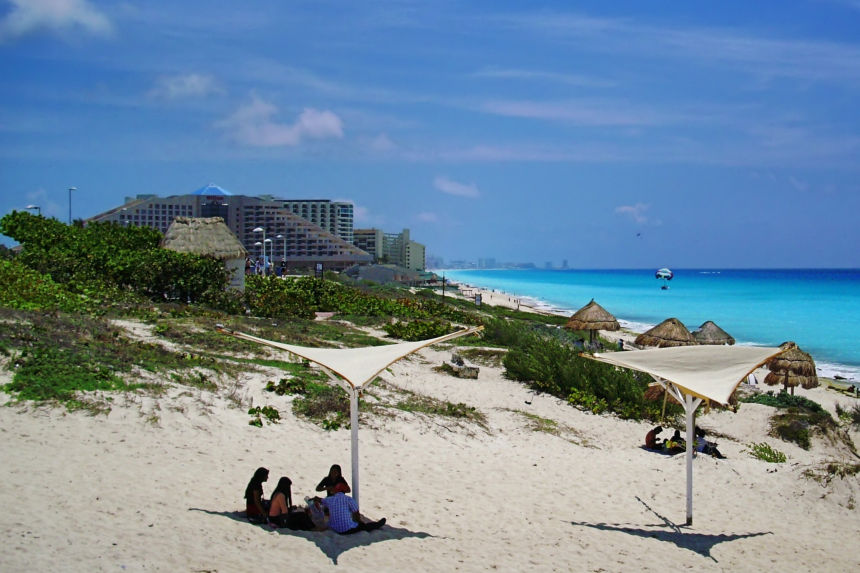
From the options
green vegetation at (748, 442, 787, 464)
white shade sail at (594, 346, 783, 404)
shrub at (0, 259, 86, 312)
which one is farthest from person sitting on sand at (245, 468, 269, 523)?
shrub at (0, 259, 86, 312)

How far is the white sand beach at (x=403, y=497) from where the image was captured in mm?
6254

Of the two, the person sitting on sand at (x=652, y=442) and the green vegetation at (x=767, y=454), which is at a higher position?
the person sitting on sand at (x=652, y=442)

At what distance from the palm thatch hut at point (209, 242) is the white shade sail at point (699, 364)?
66.4 feet

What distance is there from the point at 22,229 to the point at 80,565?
23.5 m

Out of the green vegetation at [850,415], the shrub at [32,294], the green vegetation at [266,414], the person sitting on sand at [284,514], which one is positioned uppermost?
the shrub at [32,294]

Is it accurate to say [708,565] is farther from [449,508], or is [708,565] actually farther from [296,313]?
[296,313]

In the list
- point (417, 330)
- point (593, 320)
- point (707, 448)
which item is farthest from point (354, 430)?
point (593, 320)

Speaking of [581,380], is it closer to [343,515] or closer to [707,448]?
[707,448]

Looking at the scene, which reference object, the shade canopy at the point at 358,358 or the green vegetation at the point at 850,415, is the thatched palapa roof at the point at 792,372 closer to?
the green vegetation at the point at 850,415

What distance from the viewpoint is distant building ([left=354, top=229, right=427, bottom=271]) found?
133 meters

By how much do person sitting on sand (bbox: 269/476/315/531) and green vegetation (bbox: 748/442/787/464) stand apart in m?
7.86

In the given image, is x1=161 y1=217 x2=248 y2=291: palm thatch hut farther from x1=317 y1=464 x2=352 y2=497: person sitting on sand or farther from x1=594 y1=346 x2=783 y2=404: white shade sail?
x1=594 y1=346 x2=783 y2=404: white shade sail

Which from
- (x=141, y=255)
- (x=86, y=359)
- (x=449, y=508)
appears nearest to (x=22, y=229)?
(x=141, y=255)

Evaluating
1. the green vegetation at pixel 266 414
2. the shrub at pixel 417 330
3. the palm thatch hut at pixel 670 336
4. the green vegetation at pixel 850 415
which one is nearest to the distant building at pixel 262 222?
the shrub at pixel 417 330
